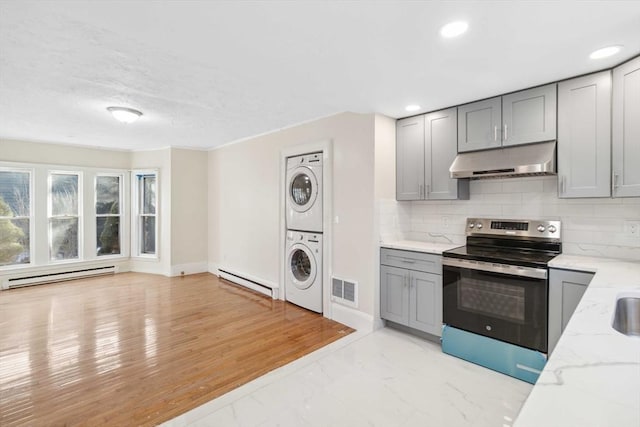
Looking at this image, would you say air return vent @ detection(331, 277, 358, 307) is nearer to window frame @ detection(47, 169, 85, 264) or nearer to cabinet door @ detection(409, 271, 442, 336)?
cabinet door @ detection(409, 271, 442, 336)

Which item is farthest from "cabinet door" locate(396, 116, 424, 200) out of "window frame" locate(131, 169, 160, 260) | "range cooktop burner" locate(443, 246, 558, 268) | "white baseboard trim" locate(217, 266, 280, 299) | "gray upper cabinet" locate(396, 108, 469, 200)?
"window frame" locate(131, 169, 160, 260)

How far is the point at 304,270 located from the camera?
4.31 metres

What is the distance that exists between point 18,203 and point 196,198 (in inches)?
109

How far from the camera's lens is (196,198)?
6.23 metres

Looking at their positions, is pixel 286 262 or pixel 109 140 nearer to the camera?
pixel 286 262

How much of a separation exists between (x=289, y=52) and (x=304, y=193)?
2.24m

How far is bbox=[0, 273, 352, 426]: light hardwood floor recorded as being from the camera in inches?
86.7

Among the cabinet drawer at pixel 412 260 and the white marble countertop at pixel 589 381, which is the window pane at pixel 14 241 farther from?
the white marble countertop at pixel 589 381

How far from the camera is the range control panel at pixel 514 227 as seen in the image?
280cm

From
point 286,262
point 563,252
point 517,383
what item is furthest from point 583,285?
point 286,262

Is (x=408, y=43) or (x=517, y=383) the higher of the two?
(x=408, y=43)

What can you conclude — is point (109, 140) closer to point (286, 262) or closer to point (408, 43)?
point (286, 262)

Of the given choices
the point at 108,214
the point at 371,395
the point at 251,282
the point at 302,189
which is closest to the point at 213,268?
the point at 251,282

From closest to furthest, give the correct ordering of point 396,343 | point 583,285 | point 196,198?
point 583,285
point 396,343
point 196,198
